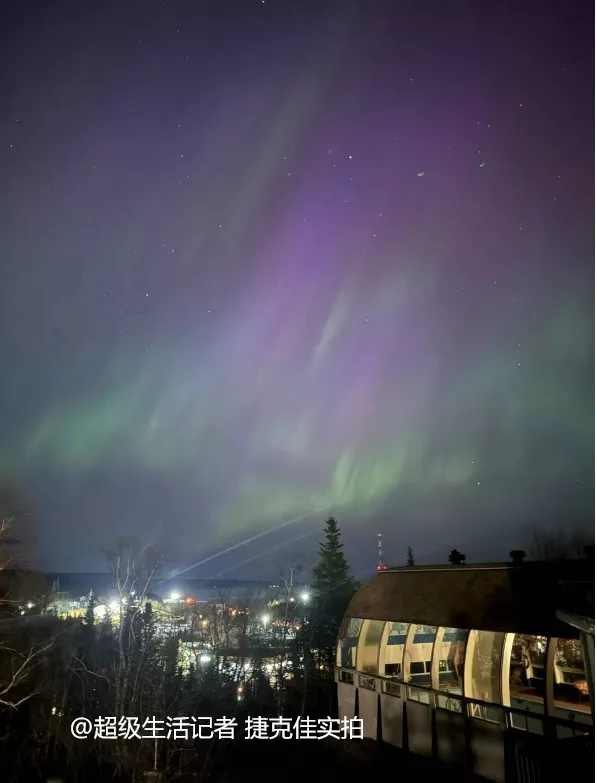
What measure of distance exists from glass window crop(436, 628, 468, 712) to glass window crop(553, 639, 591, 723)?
5.78 feet

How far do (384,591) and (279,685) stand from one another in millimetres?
13725

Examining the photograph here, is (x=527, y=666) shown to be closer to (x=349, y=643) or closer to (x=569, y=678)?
(x=569, y=678)

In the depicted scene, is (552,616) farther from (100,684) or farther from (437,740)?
(100,684)

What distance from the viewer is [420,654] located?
1158 centimetres

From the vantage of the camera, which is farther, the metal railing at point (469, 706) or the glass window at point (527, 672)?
the glass window at point (527, 672)

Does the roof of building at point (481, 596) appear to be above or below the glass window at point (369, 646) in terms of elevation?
above

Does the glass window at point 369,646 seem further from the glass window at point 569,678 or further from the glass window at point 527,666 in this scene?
the glass window at point 569,678

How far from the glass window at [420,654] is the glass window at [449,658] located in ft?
1.34

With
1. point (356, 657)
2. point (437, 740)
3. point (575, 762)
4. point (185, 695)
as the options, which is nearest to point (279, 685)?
point (185, 695)

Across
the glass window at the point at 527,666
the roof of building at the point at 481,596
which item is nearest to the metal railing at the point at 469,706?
the roof of building at the point at 481,596

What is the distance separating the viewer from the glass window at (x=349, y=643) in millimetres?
13016

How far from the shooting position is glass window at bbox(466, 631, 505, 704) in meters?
9.27

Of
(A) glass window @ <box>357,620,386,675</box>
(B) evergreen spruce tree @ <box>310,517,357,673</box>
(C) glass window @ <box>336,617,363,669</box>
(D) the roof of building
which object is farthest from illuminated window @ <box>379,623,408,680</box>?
(B) evergreen spruce tree @ <box>310,517,357,673</box>

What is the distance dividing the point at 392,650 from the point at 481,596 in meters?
3.45
